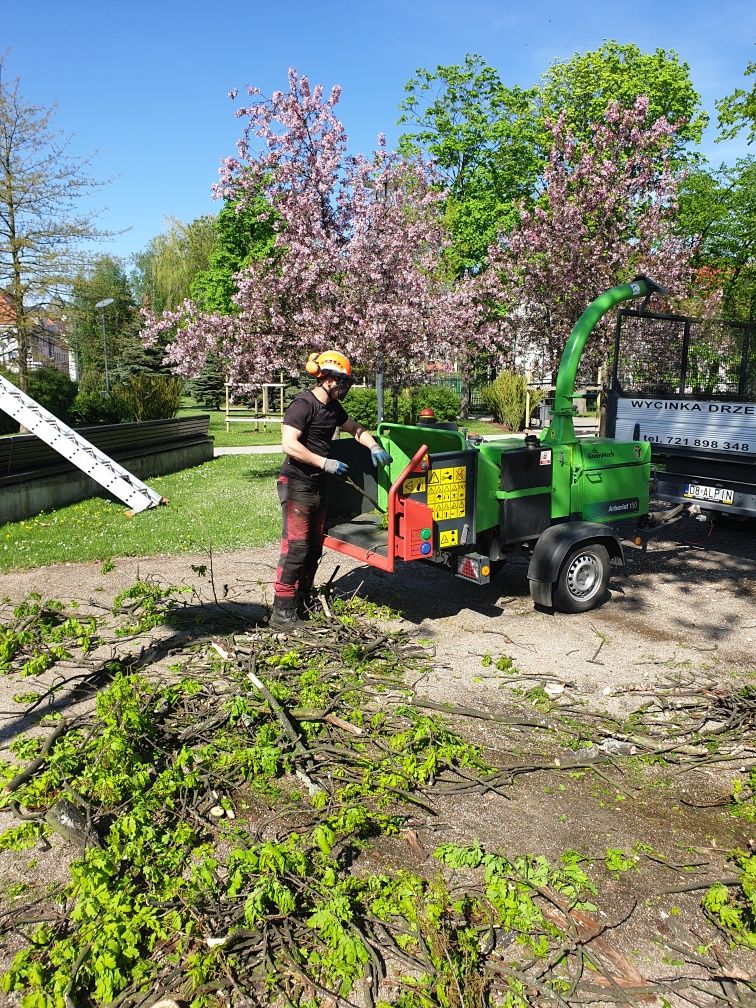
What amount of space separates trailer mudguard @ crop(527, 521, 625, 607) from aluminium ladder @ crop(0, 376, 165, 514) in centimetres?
337

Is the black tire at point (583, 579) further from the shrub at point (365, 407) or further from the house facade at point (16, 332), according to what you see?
the shrub at point (365, 407)

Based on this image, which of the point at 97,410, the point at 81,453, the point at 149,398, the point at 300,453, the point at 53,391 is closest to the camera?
the point at 300,453

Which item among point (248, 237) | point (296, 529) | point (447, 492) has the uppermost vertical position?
point (248, 237)

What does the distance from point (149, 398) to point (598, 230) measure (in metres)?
12.1

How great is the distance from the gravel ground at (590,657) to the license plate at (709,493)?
0.74 m

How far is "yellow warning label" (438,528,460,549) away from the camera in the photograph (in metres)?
6.03

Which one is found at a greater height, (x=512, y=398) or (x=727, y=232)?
(x=727, y=232)

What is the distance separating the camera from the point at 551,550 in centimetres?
626

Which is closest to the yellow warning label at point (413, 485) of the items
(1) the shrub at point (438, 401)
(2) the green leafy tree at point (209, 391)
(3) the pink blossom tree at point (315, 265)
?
(3) the pink blossom tree at point (315, 265)

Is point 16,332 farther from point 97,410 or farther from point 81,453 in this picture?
point 81,453

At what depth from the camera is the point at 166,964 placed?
2703 millimetres

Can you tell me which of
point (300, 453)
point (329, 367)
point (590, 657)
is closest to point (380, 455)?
point (300, 453)

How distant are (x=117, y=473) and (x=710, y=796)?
6442 millimetres

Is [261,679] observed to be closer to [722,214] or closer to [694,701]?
[694,701]
